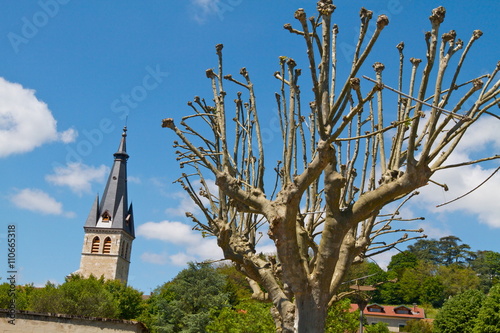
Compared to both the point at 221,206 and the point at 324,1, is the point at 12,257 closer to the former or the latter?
the point at 221,206

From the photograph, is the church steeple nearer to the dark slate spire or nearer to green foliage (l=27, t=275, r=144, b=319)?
the dark slate spire

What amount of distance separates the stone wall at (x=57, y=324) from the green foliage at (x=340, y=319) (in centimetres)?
688

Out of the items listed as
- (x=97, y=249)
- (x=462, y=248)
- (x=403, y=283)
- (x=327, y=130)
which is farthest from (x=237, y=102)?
(x=462, y=248)

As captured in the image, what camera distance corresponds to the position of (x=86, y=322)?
610 inches

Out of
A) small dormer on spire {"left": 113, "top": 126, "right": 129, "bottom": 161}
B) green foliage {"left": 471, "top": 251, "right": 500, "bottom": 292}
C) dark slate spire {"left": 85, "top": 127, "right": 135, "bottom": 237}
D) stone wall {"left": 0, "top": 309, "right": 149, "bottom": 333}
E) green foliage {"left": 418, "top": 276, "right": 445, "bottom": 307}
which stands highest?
small dormer on spire {"left": 113, "top": 126, "right": 129, "bottom": 161}

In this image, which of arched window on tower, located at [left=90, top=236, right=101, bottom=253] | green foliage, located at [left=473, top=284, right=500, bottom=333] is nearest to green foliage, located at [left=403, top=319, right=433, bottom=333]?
green foliage, located at [left=473, top=284, right=500, bottom=333]

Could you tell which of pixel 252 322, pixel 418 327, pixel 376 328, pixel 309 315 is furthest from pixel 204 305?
pixel 309 315

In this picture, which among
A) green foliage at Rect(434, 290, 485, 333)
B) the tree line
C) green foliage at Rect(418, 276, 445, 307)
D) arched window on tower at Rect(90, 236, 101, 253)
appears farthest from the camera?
arched window on tower at Rect(90, 236, 101, 253)

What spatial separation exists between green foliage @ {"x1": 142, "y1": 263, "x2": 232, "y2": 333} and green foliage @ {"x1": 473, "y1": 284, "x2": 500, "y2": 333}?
16.6 m

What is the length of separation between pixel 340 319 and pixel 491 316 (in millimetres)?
16801

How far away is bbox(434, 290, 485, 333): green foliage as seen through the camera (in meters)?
37.1

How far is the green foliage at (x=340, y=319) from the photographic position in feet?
58.2

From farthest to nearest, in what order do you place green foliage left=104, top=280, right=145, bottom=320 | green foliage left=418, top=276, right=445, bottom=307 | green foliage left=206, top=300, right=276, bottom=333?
green foliage left=418, top=276, right=445, bottom=307 → green foliage left=104, top=280, right=145, bottom=320 → green foliage left=206, top=300, right=276, bottom=333

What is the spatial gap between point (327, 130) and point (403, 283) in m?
78.0
